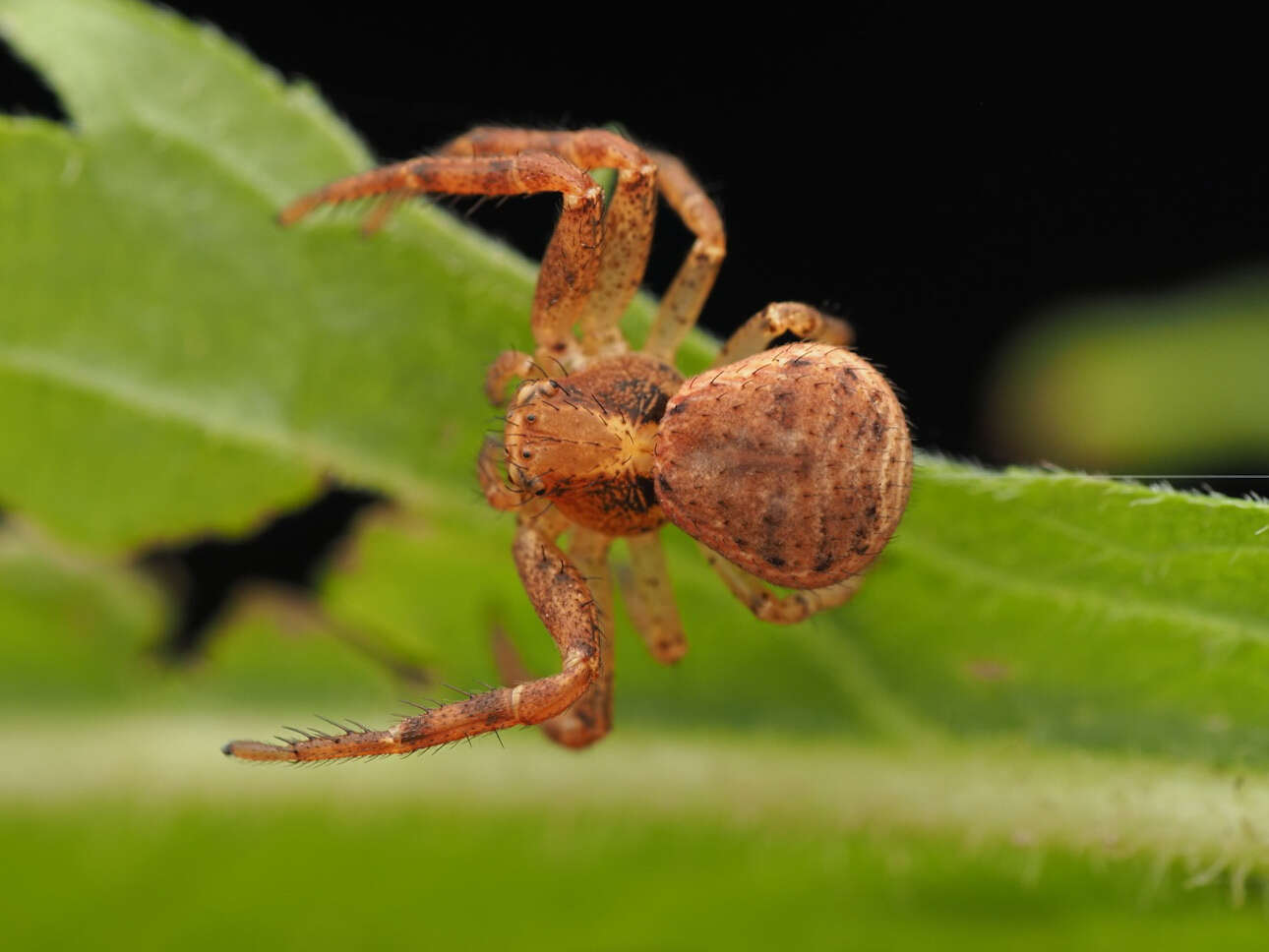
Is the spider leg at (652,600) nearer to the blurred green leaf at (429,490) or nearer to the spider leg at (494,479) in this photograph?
the blurred green leaf at (429,490)

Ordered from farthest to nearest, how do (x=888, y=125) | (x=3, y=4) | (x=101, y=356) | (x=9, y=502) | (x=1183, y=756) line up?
1. (x=888, y=125)
2. (x=9, y=502)
3. (x=101, y=356)
4. (x=3, y=4)
5. (x=1183, y=756)

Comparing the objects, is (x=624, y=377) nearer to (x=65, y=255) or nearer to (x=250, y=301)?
(x=250, y=301)

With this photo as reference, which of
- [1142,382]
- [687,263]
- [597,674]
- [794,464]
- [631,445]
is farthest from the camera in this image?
[1142,382]

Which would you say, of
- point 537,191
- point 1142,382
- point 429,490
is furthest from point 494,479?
point 1142,382

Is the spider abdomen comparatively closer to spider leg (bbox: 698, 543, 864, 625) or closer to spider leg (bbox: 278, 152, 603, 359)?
spider leg (bbox: 698, 543, 864, 625)

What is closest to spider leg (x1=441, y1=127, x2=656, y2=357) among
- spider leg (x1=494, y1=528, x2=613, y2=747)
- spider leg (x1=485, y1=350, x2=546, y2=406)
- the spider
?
the spider

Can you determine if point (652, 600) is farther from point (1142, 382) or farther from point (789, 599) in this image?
point (1142, 382)

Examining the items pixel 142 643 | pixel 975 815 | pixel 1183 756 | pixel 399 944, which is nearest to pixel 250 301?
pixel 142 643
